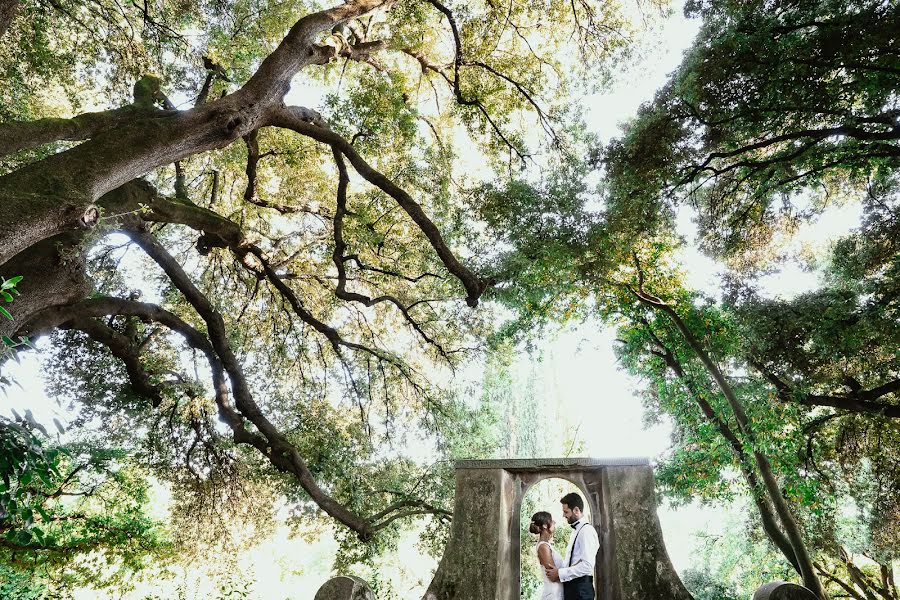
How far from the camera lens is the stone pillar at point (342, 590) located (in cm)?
388

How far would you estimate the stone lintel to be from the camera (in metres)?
4.43

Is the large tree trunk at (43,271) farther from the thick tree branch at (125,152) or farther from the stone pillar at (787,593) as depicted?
the stone pillar at (787,593)

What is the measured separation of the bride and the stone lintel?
0.45 m

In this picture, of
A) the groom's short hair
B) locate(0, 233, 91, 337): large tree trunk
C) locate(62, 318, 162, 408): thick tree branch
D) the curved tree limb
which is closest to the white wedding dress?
the groom's short hair

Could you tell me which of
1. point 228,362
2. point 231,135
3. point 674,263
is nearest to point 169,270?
point 228,362

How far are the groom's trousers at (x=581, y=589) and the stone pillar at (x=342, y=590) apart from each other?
5.32ft

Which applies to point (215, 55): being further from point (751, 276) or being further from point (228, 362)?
point (751, 276)

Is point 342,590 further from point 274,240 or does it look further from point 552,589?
point 274,240

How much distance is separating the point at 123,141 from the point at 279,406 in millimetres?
5534

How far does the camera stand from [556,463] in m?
4.50

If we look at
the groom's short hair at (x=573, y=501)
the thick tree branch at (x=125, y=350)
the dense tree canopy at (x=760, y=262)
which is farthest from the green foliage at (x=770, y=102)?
the thick tree branch at (x=125, y=350)

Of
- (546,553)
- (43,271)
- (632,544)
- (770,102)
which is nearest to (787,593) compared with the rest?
(632,544)

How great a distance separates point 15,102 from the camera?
6023 mm

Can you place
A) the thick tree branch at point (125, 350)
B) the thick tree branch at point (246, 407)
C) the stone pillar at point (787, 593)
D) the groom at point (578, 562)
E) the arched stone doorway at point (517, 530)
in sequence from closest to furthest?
1. the stone pillar at point (787, 593)
2. the groom at point (578, 562)
3. the arched stone doorway at point (517, 530)
4. the thick tree branch at point (125, 350)
5. the thick tree branch at point (246, 407)
